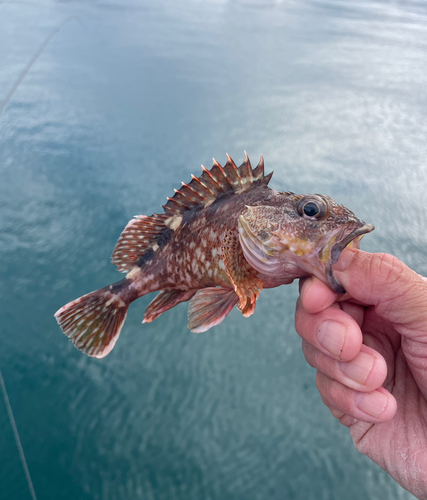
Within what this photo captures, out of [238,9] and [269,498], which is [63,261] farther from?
[238,9]

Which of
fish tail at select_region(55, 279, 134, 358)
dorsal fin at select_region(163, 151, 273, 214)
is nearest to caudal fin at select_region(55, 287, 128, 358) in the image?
fish tail at select_region(55, 279, 134, 358)

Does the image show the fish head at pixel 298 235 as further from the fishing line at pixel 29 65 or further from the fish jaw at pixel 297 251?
the fishing line at pixel 29 65

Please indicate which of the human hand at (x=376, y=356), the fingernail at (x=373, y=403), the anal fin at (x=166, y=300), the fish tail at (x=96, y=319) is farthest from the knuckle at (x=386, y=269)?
the fish tail at (x=96, y=319)

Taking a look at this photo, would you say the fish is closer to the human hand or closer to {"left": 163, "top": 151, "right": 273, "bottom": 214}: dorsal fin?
{"left": 163, "top": 151, "right": 273, "bottom": 214}: dorsal fin

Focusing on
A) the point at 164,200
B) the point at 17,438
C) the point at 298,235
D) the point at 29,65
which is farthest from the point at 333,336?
the point at 29,65

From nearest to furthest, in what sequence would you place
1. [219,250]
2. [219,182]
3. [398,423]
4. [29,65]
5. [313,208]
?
[313,208]
[398,423]
[219,250]
[219,182]
[29,65]

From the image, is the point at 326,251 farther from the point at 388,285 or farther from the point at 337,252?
the point at 388,285

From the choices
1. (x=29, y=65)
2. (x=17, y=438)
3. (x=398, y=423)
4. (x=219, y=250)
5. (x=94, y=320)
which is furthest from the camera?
(x=29, y=65)
